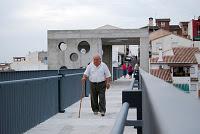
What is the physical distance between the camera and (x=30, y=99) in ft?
30.3

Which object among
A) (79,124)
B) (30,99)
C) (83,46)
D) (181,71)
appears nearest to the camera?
(30,99)

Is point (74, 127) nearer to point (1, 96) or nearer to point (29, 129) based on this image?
point (29, 129)

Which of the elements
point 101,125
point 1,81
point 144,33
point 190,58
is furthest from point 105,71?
point 190,58

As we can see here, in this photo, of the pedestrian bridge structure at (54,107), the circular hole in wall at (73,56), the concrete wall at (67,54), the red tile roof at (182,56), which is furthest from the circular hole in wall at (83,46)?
the red tile roof at (182,56)

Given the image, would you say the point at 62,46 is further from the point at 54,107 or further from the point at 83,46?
the point at 54,107

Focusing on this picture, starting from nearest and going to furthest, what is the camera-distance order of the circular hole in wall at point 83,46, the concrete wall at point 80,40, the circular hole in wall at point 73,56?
1. the concrete wall at point 80,40
2. the circular hole in wall at point 73,56
3. the circular hole in wall at point 83,46

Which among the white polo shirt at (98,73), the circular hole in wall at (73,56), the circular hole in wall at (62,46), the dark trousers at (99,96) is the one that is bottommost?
the dark trousers at (99,96)

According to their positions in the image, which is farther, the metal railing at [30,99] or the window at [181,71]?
the window at [181,71]

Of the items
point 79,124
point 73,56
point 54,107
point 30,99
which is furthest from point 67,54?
point 30,99

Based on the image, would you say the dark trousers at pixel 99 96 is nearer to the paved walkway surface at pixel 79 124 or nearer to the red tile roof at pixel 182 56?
the paved walkway surface at pixel 79 124

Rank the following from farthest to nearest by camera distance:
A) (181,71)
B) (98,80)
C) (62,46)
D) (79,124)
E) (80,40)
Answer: (181,71), (62,46), (80,40), (98,80), (79,124)

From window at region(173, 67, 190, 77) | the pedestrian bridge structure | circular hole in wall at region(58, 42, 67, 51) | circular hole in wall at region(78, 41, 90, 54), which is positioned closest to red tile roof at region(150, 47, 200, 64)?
window at region(173, 67, 190, 77)

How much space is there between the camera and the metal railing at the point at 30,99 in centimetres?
739

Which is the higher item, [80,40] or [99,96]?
[80,40]
